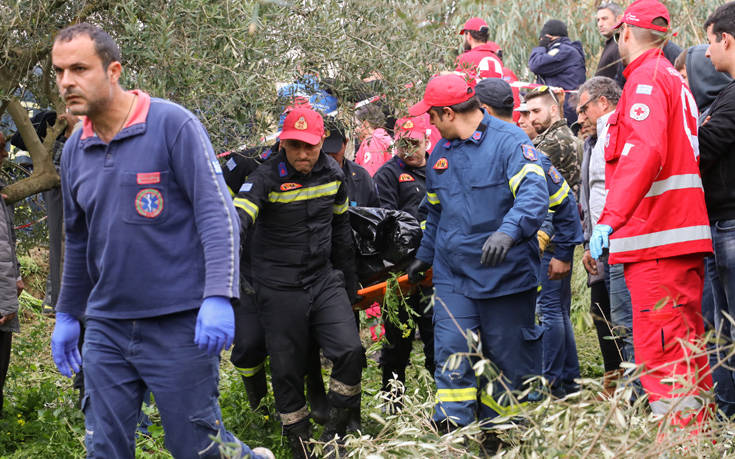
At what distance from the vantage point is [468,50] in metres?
9.06

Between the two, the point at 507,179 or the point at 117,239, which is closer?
the point at 117,239

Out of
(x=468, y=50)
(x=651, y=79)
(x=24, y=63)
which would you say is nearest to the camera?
(x=651, y=79)

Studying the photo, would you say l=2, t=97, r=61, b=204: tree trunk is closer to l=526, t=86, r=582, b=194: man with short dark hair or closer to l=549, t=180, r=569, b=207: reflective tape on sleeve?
l=549, t=180, r=569, b=207: reflective tape on sleeve

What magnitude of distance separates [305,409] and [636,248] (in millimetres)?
2274

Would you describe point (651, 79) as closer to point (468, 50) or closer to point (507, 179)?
point (507, 179)

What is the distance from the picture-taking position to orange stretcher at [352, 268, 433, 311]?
18.8 ft

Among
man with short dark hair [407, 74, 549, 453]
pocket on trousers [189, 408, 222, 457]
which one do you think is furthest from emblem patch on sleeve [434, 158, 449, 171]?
pocket on trousers [189, 408, 222, 457]

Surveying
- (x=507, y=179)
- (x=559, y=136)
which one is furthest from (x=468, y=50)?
(x=507, y=179)

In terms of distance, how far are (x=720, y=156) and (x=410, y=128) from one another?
2295mm

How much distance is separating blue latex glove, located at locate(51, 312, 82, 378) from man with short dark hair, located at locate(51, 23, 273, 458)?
1.04 ft

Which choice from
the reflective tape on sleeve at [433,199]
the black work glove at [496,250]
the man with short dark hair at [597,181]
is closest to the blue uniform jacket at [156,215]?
the black work glove at [496,250]

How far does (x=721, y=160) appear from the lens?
440 centimetres

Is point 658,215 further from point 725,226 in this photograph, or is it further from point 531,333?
point 531,333

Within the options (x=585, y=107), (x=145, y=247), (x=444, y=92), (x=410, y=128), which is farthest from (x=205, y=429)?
(x=585, y=107)
